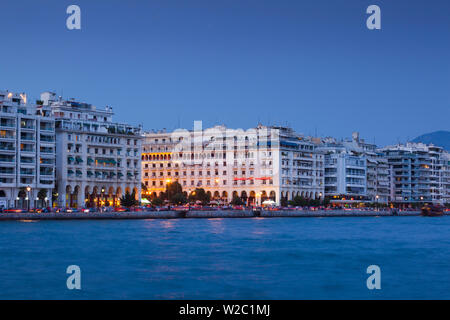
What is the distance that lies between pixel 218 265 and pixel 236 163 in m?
108

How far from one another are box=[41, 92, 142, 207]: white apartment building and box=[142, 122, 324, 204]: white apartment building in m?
25.2

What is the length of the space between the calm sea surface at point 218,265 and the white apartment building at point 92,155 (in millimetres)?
49335

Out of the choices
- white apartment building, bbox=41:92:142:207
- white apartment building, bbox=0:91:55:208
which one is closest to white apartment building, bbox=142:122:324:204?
white apartment building, bbox=41:92:142:207

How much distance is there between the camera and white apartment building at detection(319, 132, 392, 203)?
165 m

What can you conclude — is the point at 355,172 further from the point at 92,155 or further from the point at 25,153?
the point at 25,153

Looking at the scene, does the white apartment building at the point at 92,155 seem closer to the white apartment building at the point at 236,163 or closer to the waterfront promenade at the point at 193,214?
the waterfront promenade at the point at 193,214

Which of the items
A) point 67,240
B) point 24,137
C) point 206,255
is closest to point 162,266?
point 206,255

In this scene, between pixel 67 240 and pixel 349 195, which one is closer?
pixel 67 240

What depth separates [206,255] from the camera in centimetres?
5034

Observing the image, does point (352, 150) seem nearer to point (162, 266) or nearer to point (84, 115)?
point (84, 115)

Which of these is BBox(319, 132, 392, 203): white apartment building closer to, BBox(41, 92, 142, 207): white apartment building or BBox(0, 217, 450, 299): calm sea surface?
BBox(41, 92, 142, 207): white apartment building

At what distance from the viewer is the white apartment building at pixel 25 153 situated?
353ft

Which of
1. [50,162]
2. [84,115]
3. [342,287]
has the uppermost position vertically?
[84,115]
